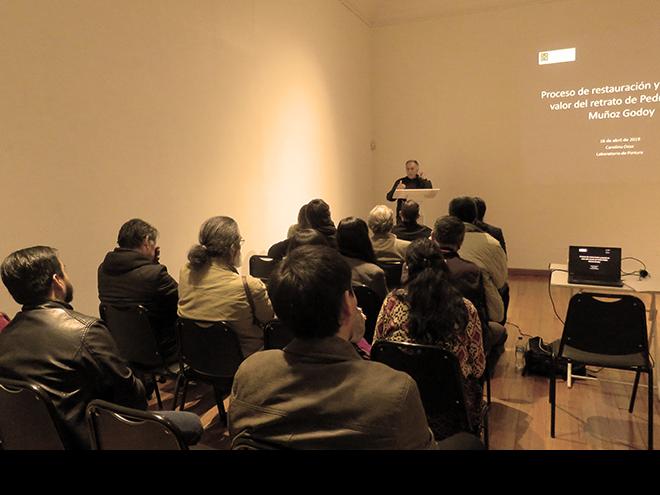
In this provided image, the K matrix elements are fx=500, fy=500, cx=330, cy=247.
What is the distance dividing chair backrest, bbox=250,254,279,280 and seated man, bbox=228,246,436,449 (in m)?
2.62

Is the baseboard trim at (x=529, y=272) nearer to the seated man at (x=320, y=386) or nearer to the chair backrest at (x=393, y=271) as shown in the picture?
the chair backrest at (x=393, y=271)

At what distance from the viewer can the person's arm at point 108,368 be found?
1605 millimetres

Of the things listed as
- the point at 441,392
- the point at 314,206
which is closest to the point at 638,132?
the point at 314,206

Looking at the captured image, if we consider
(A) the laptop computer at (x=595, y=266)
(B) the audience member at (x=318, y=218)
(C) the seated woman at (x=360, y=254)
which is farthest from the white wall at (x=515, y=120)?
(C) the seated woman at (x=360, y=254)

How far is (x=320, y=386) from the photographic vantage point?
1.04m

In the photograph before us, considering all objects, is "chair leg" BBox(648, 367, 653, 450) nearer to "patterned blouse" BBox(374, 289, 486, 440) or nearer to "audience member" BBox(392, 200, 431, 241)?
"patterned blouse" BBox(374, 289, 486, 440)

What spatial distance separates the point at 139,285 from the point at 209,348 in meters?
0.56

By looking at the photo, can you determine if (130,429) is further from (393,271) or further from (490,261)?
(490,261)

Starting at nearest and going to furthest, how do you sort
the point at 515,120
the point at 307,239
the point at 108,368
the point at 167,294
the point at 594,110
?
the point at 108,368 < the point at 167,294 < the point at 307,239 < the point at 594,110 < the point at 515,120

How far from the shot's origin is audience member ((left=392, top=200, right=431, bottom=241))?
421 centimetres

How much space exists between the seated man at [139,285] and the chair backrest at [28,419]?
1.09 m

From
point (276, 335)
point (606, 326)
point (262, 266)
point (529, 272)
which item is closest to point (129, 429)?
point (276, 335)

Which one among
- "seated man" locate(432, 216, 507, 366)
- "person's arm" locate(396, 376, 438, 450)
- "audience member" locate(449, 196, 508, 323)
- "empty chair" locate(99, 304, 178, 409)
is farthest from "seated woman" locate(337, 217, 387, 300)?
"person's arm" locate(396, 376, 438, 450)
